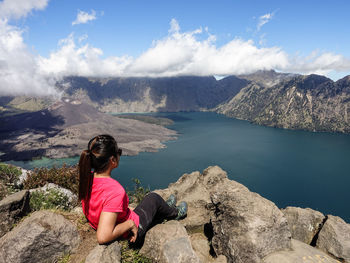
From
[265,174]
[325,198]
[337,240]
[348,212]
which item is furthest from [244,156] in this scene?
[337,240]

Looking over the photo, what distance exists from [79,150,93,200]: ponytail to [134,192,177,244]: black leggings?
98.4 inches

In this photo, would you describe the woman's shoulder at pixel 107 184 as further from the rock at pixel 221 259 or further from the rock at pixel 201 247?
the rock at pixel 201 247

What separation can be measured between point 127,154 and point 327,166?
5648 inches

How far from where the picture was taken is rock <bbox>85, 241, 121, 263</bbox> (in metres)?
5.67

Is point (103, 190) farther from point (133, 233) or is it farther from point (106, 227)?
point (133, 233)

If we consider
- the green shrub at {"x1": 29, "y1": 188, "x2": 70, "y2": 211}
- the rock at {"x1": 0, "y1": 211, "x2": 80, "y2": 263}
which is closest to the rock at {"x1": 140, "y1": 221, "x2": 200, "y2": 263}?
the rock at {"x1": 0, "y1": 211, "x2": 80, "y2": 263}

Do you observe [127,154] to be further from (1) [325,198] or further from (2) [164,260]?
(2) [164,260]

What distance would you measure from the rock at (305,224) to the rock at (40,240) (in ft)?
42.1

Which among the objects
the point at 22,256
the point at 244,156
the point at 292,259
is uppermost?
the point at 22,256

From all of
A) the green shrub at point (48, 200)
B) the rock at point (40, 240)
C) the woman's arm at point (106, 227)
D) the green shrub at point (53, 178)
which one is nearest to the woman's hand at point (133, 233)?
the woman's arm at point (106, 227)

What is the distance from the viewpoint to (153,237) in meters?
7.46

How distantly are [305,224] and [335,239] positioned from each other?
2.35 meters

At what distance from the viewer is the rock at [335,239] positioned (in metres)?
10.9

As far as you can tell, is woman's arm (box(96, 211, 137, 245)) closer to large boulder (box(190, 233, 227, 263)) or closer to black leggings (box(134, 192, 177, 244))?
black leggings (box(134, 192, 177, 244))
